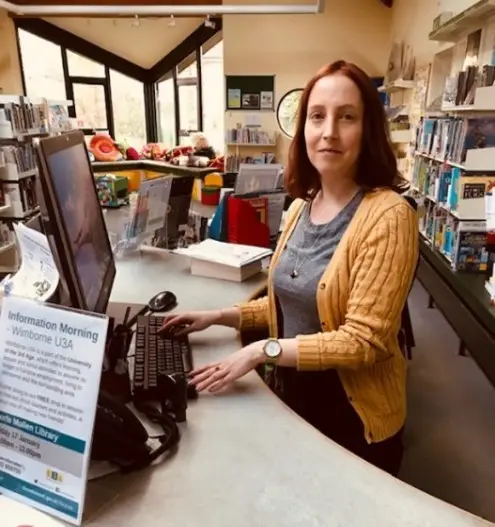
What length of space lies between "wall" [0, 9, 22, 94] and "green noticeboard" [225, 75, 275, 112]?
3.53 meters

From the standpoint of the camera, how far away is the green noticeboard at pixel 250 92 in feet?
22.5

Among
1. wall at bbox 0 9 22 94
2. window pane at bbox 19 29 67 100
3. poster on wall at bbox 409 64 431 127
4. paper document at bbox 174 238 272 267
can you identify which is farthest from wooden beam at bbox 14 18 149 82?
paper document at bbox 174 238 272 267

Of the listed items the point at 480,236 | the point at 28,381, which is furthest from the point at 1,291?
the point at 480,236

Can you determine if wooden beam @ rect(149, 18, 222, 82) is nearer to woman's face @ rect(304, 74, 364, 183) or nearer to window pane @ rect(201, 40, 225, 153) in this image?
window pane @ rect(201, 40, 225, 153)

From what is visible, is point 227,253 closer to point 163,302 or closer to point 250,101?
point 163,302

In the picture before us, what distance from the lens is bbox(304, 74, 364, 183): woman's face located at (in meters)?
1.27

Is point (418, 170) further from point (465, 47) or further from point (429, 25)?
point (429, 25)

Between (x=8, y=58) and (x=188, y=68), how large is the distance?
2860mm

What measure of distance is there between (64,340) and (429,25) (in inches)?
205

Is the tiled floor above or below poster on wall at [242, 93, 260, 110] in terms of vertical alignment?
below

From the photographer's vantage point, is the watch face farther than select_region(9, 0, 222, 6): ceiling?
No

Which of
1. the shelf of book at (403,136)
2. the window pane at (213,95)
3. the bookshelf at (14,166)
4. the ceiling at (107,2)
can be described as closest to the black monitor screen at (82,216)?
the bookshelf at (14,166)

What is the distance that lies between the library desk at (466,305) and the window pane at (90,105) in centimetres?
696

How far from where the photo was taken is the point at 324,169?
135 centimetres
